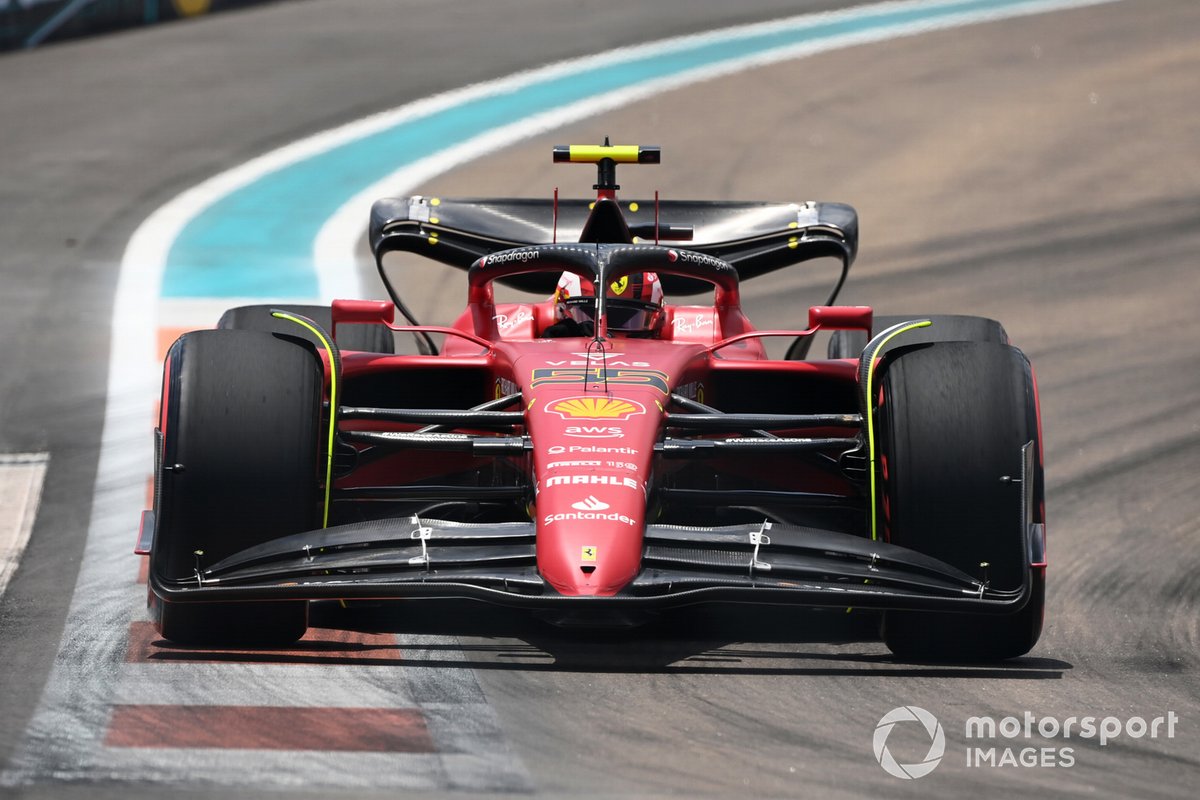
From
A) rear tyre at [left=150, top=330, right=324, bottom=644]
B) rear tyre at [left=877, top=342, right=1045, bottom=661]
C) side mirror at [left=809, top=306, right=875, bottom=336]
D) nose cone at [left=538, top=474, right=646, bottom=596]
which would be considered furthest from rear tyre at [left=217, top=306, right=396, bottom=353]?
rear tyre at [left=877, top=342, right=1045, bottom=661]

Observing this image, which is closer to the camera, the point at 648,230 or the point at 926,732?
the point at 926,732

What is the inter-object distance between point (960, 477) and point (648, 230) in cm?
416

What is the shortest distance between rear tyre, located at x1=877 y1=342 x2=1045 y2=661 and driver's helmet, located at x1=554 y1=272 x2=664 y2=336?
1781 mm

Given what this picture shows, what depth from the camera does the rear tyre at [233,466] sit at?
740 cm

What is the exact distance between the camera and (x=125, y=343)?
543 inches

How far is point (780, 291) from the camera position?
1562cm

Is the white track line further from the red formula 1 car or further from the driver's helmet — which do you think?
the driver's helmet

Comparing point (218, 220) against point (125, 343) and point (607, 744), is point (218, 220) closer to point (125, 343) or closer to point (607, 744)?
point (125, 343)

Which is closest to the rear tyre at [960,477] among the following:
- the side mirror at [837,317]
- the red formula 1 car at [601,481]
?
the red formula 1 car at [601,481]

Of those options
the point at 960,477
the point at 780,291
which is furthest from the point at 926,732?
Result: the point at 780,291

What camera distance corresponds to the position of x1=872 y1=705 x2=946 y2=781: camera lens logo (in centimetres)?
618

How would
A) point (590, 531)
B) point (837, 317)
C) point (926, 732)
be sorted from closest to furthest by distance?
point (926, 732) → point (590, 531) → point (837, 317)

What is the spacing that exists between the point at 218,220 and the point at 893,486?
11110 millimetres

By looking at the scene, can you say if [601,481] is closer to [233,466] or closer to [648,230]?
[233,466]
